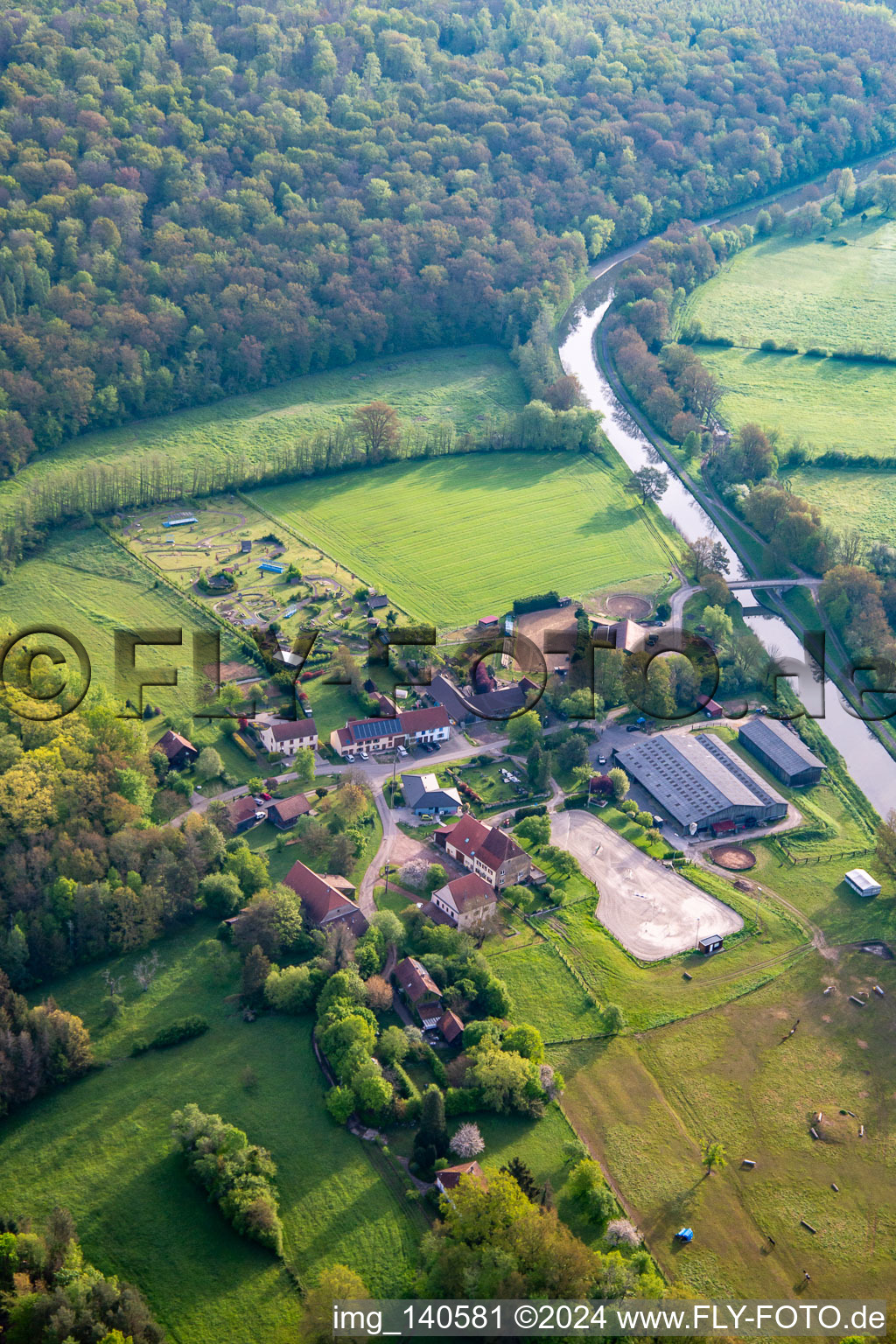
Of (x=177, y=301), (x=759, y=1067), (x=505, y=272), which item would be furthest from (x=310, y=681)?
(x=505, y=272)

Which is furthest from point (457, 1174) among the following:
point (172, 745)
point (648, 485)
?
point (648, 485)

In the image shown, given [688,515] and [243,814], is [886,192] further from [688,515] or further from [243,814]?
[243,814]

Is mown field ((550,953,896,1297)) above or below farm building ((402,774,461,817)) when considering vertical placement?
below

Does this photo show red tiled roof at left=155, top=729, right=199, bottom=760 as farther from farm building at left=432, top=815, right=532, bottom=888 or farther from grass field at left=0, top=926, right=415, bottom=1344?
grass field at left=0, top=926, right=415, bottom=1344

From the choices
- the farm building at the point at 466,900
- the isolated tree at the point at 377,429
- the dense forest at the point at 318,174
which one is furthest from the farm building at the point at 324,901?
the dense forest at the point at 318,174

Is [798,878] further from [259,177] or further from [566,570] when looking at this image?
[259,177]

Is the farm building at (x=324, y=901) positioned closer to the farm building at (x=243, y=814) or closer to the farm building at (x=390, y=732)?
the farm building at (x=243, y=814)

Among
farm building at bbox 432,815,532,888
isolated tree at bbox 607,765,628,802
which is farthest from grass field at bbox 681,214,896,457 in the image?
farm building at bbox 432,815,532,888
